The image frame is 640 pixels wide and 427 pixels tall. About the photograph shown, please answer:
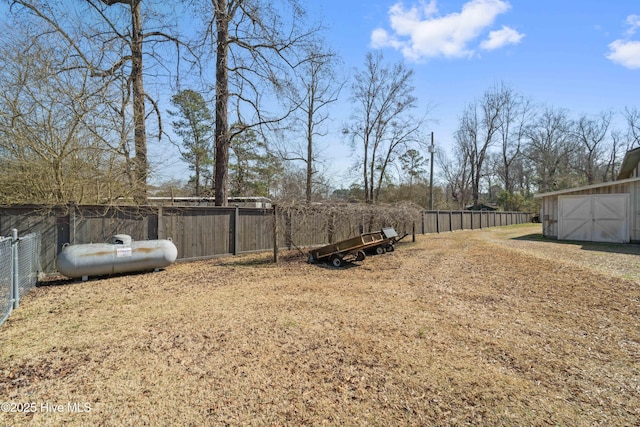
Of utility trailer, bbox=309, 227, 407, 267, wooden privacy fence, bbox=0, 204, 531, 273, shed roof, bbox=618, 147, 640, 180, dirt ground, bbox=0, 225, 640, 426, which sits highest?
shed roof, bbox=618, 147, 640, 180

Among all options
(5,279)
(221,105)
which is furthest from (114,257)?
A: (221,105)

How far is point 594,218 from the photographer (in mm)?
13539

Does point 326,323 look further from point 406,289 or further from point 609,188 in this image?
point 609,188

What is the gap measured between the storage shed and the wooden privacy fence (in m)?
7.33

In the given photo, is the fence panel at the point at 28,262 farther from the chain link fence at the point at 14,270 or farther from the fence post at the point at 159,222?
the fence post at the point at 159,222

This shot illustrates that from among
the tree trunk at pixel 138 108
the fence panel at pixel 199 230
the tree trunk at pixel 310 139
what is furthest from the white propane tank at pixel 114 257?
the tree trunk at pixel 310 139

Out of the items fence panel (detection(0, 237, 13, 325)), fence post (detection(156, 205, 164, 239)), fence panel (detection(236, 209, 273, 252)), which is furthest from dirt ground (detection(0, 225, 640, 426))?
fence panel (detection(236, 209, 273, 252))

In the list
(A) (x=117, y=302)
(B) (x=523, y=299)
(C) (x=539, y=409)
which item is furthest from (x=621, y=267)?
(A) (x=117, y=302)

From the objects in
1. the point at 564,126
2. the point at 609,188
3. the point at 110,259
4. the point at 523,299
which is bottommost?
the point at 523,299

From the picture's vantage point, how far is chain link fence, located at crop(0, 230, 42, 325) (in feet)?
14.3

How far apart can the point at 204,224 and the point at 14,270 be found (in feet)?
15.3

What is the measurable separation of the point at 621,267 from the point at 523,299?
433cm

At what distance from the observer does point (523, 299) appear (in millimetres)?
5379

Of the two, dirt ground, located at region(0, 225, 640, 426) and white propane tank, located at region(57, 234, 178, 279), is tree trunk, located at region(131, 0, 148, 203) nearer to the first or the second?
white propane tank, located at region(57, 234, 178, 279)
